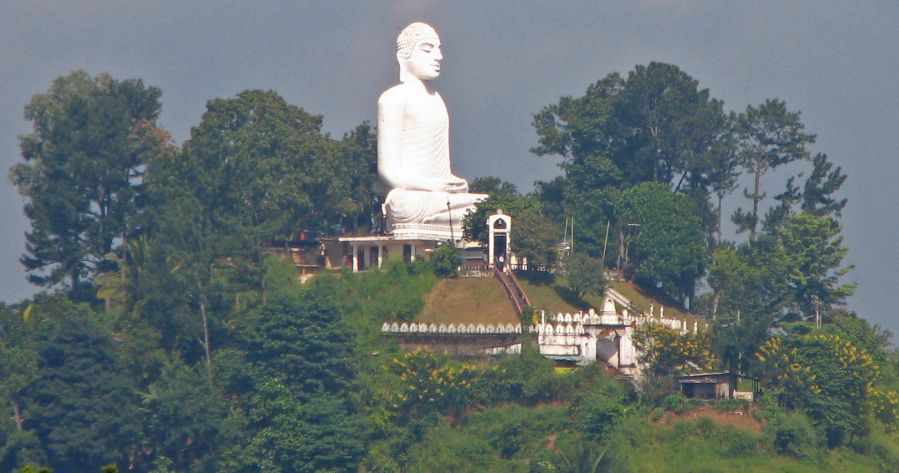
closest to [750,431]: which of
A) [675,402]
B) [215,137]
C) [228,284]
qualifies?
[675,402]

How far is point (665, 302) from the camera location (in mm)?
61469

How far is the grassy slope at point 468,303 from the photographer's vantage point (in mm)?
56500

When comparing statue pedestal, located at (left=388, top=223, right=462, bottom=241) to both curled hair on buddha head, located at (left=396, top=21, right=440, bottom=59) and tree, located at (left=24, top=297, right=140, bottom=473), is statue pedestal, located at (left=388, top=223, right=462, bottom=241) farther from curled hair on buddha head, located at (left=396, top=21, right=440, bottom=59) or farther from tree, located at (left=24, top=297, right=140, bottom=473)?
tree, located at (left=24, top=297, right=140, bottom=473)

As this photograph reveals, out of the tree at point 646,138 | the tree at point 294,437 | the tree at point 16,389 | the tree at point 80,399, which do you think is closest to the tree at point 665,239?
the tree at point 646,138

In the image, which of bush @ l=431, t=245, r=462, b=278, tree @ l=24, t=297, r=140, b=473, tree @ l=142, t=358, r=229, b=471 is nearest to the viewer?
tree @ l=24, t=297, r=140, b=473

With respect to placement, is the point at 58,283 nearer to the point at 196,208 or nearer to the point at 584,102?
the point at 196,208

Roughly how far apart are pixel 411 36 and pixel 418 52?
1.46 ft

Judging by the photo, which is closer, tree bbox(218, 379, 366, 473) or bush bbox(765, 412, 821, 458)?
bush bbox(765, 412, 821, 458)

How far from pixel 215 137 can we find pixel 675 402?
47.7ft

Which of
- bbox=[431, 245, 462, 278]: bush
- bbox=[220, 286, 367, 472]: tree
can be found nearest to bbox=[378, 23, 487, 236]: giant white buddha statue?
bbox=[431, 245, 462, 278]: bush

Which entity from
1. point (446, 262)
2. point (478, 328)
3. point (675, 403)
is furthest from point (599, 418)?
point (446, 262)

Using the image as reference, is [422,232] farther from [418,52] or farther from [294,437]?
[294,437]

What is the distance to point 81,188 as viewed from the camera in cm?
5950

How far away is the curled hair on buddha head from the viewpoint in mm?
62781
